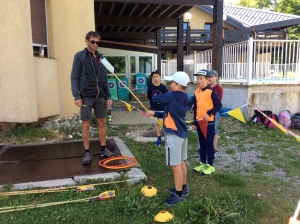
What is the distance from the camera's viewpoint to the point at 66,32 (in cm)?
657

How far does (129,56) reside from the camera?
1652cm

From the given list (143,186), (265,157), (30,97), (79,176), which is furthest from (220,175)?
(30,97)

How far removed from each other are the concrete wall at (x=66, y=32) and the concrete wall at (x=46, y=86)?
185mm

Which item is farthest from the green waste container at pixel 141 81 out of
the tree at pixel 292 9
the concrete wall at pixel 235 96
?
the tree at pixel 292 9

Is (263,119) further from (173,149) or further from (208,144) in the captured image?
(173,149)

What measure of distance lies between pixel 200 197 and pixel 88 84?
2.39m

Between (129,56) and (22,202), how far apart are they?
1398 centimetres

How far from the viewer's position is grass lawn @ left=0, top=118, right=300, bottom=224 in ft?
9.86

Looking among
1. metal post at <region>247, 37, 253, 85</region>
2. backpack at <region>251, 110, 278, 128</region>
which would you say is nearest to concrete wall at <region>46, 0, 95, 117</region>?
metal post at <region>247, 37, 253, 85</region>

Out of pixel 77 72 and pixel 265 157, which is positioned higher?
pixel 77 72

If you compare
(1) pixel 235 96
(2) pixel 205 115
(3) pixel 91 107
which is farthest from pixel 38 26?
(1) pixel 235 96

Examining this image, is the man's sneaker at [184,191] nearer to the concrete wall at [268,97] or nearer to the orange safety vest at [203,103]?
the orange safety vest at [203,103]

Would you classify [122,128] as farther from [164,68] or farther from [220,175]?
[164,68]

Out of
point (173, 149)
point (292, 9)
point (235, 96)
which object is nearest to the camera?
point (173, 149)
